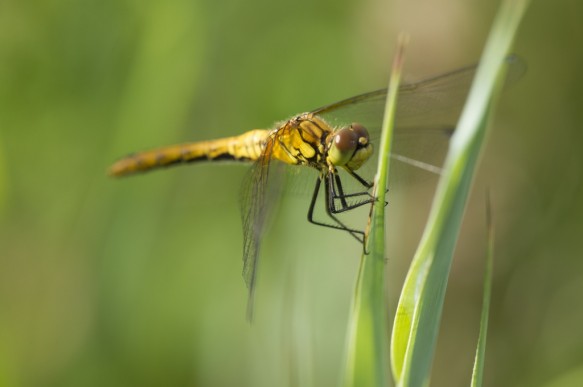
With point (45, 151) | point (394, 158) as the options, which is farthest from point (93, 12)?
point (394, 158)

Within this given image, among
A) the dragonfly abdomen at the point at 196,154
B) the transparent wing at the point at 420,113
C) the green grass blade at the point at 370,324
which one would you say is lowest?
the green grass blade at the point at 370,324

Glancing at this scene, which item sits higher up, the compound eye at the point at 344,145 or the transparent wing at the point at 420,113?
the transparent wing at the point at 420,113

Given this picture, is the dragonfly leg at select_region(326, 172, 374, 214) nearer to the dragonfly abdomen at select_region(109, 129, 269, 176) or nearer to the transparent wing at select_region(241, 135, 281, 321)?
the transparent wing at select_region(241, 135, 281, 321)

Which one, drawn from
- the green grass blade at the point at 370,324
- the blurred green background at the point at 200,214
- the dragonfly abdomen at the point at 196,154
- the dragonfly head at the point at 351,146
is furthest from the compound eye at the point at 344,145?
the green grass blade at the point at 370,324

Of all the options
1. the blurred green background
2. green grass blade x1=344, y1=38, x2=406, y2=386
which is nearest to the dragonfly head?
the blurred green background

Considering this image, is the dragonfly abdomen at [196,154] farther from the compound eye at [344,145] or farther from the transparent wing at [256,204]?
the compound eye at [344,145]

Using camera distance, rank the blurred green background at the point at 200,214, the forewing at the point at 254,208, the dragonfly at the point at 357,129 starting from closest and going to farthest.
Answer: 1. the forewing at the point at 254,208
2. the dragonfly at the point at 357,129
3. the blurred green background at the point at 200,214
